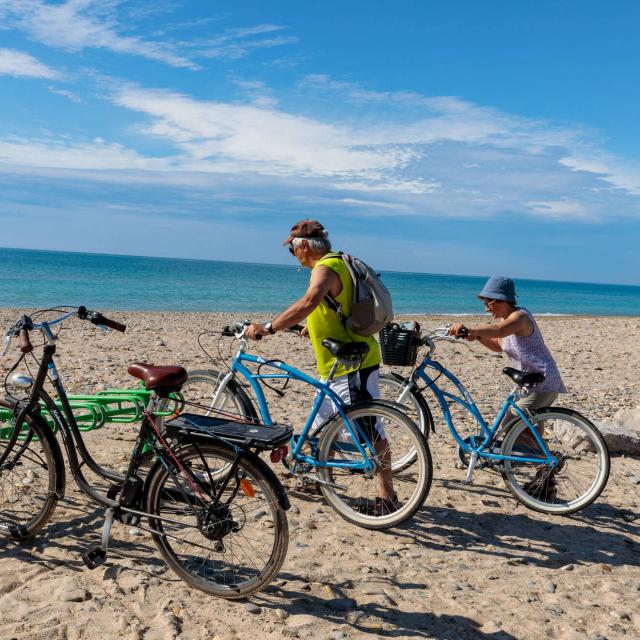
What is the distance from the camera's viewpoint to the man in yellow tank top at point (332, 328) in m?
4.83

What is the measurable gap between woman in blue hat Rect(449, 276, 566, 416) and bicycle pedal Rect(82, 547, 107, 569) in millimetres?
3089

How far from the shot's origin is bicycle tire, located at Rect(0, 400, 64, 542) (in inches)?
165

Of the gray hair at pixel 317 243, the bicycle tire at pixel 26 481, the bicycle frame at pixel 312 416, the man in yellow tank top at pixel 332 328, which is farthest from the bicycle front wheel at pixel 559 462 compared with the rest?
the bicycle tire at pixel 26 481

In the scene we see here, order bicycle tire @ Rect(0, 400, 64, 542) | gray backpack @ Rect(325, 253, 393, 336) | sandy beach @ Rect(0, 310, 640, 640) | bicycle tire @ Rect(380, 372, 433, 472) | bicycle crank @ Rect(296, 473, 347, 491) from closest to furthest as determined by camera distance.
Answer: sandy beach @ Rect(0, 310, 640, 640) < bicycle tire @ Rect(0, 400, 64, 542) < bicycle crank @ Rect(296, 473, 347, 491) < gray backpack @ Rect(325, 253, 393, 336) < bicycle tire @ Rect(380, 372, 433, 472)

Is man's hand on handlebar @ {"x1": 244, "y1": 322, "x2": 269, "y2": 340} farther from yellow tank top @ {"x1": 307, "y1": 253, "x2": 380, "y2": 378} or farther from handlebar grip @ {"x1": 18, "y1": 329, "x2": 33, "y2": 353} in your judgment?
handlebar grip @ {"x1": 18, "y1": 329, "x2": 33, "y2": 353}

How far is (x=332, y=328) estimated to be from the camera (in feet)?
16.4

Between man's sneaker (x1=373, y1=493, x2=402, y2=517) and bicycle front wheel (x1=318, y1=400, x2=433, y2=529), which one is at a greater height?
bicycle front wheel (x1=318, y1=400, x2=433, y2=529)

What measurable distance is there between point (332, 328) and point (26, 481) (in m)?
2.51

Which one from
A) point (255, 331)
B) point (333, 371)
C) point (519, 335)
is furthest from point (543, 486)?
point (255, 331)

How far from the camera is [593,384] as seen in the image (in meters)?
12.3

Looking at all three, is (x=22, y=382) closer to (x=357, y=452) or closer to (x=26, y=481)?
(x=26, y=481)

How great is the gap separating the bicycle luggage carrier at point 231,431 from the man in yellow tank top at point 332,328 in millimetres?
1171

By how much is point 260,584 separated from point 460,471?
10.6 ft

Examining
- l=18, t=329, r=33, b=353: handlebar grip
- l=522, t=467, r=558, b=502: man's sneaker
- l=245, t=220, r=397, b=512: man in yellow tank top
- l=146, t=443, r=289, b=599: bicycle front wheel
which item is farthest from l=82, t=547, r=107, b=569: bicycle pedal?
l=522, t=467, r=558, b=502: man's sneaker
